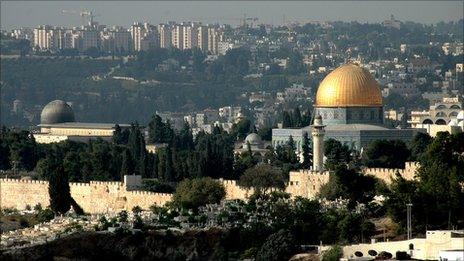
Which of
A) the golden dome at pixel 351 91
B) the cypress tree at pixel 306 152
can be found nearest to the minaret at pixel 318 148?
the cypress tree at pixel 306 152

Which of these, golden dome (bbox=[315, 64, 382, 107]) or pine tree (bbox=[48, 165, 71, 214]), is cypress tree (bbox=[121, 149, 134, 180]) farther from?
golden dome (bbox=[315, 64, 382, 107])

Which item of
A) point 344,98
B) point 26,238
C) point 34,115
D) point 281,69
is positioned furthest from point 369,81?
point 281,69

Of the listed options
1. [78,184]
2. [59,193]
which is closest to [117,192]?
[78,184]

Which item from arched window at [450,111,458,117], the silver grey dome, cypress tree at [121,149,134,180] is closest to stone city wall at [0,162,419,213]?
cypress tree at [121,149,134,180]

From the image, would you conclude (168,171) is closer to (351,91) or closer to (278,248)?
(351,91)

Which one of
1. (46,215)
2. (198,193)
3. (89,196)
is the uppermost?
(198,193)

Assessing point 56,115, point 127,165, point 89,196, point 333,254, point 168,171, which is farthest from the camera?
point 56,115
